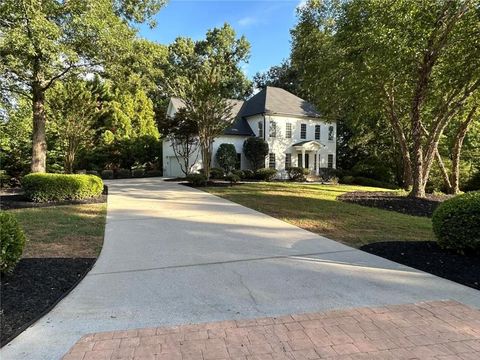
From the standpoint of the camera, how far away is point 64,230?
24.0ft

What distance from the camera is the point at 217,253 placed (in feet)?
18.8

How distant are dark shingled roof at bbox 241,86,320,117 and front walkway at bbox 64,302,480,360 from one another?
25.0 metres

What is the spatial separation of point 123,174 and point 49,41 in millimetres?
17645

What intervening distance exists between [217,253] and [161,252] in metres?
0.91

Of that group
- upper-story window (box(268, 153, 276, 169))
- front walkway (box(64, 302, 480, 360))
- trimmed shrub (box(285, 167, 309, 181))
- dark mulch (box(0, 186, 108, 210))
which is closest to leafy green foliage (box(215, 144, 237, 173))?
upper-story window (box(268, 153, 276, 169))

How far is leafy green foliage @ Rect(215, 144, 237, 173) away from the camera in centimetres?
2588

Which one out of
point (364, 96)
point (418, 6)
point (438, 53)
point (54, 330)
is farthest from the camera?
point (364, 96)

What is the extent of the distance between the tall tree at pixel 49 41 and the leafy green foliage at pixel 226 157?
12.4 m

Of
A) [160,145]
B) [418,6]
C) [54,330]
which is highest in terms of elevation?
[418,6]

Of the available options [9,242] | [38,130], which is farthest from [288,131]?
[9,242]

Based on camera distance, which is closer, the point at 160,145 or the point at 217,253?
the point at 217,253

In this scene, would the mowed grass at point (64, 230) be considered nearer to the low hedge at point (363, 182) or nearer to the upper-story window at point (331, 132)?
the low hedge at point (363, 182)

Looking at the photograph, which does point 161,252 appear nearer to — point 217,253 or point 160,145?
point 217,253

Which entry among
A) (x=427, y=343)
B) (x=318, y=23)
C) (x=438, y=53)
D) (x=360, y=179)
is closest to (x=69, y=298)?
(x=427, y=343)
